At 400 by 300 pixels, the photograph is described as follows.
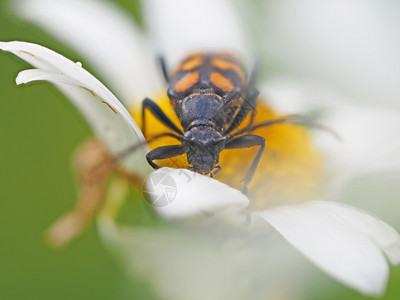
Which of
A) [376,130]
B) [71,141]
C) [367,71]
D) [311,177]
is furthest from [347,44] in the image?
[71,141]

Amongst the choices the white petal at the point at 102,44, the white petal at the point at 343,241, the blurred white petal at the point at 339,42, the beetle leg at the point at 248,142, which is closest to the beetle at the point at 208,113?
the beetle leg at the point at 248,142

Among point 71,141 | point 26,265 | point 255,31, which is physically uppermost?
point 255,31

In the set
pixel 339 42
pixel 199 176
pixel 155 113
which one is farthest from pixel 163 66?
pixel 199 176

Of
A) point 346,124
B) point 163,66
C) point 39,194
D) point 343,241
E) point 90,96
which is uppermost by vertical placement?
point 90,96

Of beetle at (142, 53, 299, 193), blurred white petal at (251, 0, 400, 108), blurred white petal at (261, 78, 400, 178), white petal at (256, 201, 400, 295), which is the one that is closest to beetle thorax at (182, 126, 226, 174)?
beetle at (142, 53, 299, 193)

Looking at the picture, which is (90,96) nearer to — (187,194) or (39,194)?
(187,194)

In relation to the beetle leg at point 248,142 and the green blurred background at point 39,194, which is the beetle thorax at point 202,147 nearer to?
the beetle leg at point 248,142

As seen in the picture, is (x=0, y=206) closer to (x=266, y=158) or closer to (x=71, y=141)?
(x=71, y=141)
